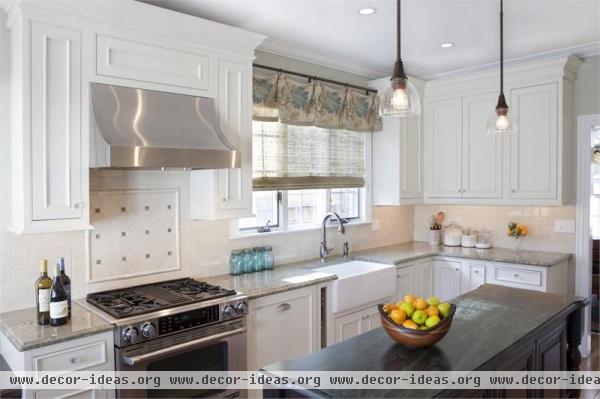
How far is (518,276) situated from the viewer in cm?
399

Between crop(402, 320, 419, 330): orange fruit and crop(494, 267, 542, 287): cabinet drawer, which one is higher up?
crop(402, 320, 419, 330): orange fruit

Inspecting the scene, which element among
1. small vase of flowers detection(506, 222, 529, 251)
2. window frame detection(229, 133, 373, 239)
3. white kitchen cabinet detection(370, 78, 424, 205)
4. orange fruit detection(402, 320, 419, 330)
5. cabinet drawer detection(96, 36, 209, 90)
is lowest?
orange fruit detection(402, 320, 419, 330)

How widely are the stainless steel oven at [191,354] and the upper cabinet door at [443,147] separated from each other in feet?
9.39

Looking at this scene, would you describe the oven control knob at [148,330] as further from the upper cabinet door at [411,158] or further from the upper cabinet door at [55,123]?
the upper cabinet door at [411,158]

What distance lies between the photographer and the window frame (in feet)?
11.8

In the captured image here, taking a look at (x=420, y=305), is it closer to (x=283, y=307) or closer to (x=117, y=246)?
(x=283, y=307)

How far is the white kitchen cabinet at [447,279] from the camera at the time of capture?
436 centimetres

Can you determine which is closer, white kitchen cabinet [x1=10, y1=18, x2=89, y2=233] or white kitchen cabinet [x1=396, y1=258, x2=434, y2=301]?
white kitchen cabinet [x1=10, y1=18, x2=89, y2=233]

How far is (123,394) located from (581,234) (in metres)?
4.01

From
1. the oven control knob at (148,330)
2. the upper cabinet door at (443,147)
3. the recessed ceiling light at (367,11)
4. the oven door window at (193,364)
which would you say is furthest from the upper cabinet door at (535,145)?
the oven control knob at (148,330)

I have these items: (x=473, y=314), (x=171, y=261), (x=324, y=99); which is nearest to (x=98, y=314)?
(x=171, y=261)

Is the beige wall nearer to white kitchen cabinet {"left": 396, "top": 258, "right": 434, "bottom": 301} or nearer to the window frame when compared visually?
the window frame

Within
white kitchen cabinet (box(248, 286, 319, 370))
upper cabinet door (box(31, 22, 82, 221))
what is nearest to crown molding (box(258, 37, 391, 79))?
upper cabinet door (box(31, 22, 82, 221))

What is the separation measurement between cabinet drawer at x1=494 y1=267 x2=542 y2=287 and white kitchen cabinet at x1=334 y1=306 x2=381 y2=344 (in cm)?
124
